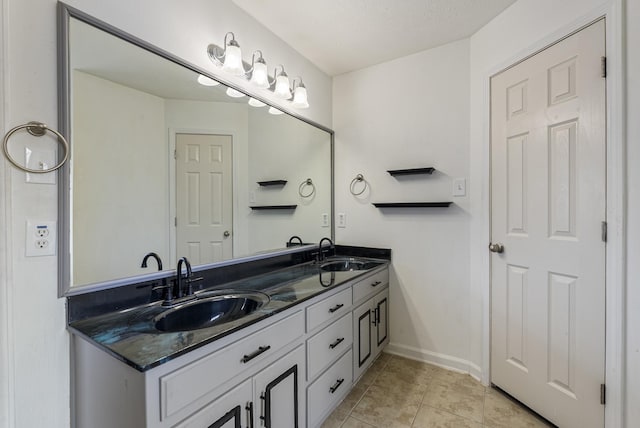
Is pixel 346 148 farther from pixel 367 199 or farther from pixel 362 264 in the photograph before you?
pixel 362 264

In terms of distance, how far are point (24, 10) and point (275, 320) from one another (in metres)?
1.38

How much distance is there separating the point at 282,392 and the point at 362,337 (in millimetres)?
826

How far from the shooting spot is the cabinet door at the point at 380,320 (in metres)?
2.12

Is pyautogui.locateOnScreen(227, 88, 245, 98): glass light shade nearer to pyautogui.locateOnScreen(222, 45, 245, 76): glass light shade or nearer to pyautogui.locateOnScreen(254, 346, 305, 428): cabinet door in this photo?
pyautogui.locateOnScreen(222, 45, 245, 76): glass light shade

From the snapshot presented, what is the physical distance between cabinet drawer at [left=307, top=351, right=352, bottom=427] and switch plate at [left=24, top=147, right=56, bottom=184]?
1383mm

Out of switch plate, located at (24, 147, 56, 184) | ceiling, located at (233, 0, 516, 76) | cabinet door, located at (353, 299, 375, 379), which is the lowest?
cabinet door, located at (353, 299, 375, 379)

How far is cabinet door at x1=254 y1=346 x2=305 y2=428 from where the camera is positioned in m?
1.15

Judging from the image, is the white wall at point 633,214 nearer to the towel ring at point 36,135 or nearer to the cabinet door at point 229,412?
the cabinet door at point 229,412

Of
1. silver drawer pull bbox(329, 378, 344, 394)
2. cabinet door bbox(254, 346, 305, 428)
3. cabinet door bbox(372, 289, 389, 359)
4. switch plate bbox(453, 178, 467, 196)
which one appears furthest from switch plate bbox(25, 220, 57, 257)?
switch plate bbox(453, 178, 467, 196)

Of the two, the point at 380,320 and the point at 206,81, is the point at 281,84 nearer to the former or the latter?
the point at 206,81

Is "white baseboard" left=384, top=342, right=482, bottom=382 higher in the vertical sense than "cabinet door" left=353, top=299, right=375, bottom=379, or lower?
lower

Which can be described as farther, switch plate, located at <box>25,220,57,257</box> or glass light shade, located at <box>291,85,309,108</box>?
glass light shade, located at <box>291,85,309,108</box>

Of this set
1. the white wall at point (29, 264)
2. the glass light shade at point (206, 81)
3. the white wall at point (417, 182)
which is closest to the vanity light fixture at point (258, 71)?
the glass light shade at point (206, 81)

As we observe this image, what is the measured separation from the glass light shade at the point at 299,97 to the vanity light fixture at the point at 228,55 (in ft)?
1.88
